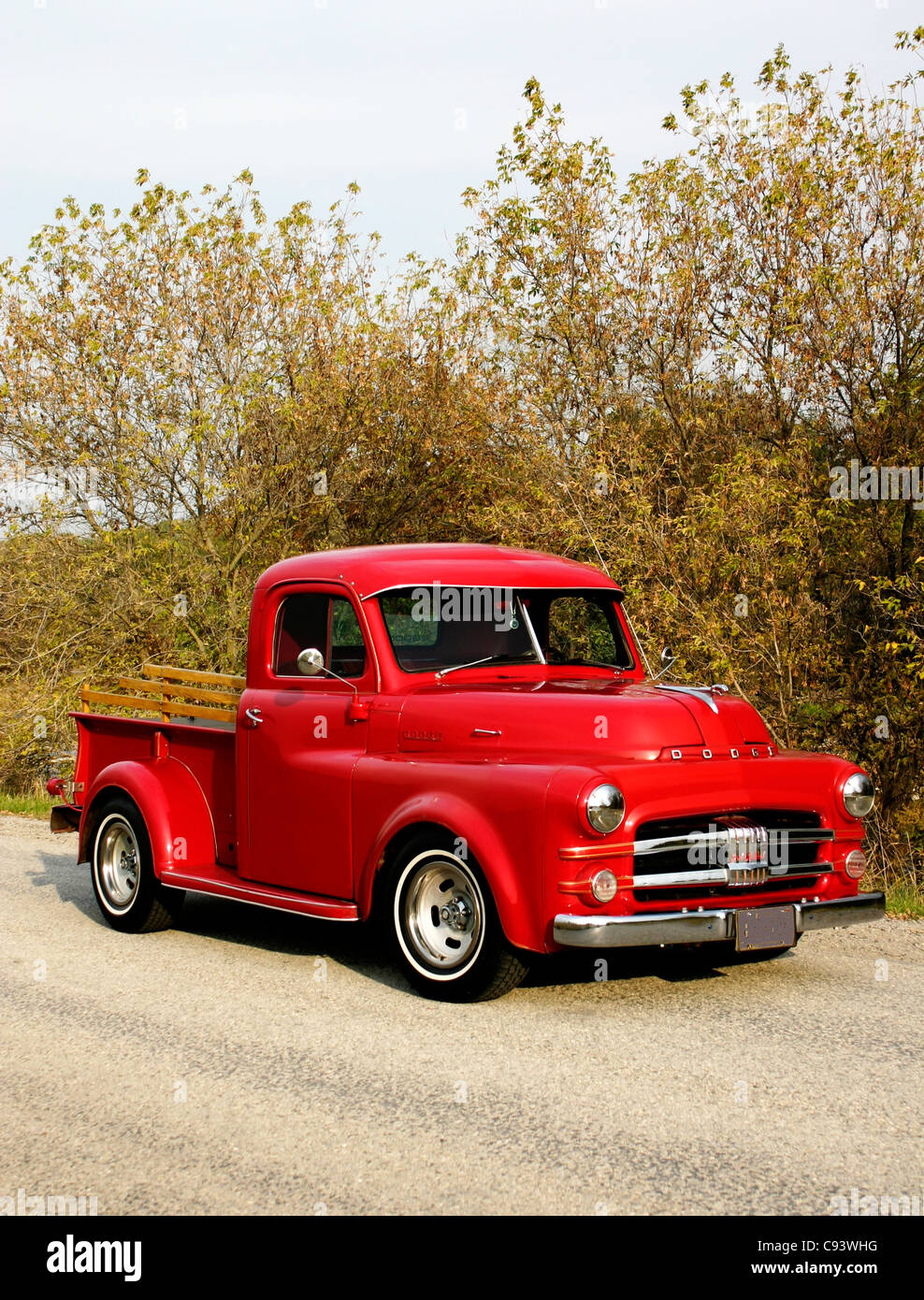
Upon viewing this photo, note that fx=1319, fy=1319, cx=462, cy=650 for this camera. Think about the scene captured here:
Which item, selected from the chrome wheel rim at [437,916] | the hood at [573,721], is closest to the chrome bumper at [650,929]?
the chrome wheel rim at [437,916]

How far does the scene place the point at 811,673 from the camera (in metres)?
12.3

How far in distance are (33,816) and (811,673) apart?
812 cm

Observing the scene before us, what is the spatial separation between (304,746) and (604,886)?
2.08m

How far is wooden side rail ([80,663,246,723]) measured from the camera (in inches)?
325

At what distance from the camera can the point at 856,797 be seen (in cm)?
646

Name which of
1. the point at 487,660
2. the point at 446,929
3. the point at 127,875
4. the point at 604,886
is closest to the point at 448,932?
the point at 446,929

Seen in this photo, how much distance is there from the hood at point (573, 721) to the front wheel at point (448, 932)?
2.00 feet

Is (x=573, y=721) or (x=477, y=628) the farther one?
(x=477, y=628)

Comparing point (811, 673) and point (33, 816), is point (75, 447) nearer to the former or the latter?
point (33, 816)

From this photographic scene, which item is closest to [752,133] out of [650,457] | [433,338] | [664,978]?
[650,457]

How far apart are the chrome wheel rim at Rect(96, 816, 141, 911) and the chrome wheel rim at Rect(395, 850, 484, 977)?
8.24 feet

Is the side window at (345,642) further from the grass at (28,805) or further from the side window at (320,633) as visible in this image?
the grass at (28,805)

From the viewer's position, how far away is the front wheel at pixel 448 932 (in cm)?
583
